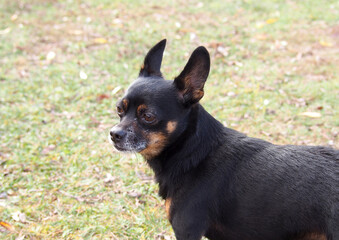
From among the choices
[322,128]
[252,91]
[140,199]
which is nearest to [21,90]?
[140,199]

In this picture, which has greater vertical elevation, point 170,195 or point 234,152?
point 234,152

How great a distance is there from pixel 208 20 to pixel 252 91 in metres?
3.72

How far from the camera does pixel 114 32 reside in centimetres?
873

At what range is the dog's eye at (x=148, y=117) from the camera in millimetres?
3107

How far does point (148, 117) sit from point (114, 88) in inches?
145

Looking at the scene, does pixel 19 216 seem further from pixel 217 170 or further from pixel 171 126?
pixel 217 170

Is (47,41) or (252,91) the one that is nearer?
(252,91)

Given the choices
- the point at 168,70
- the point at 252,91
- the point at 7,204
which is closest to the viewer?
the point at 7,204

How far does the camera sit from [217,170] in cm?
301

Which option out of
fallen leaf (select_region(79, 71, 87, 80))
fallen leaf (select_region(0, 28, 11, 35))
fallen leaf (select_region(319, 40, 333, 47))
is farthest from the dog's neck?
fallen leaf (select_region(0, 28, 11, 35))

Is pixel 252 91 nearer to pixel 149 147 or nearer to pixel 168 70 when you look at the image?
pixel 168 70

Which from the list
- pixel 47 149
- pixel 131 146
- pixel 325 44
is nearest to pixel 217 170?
pixel 131 146

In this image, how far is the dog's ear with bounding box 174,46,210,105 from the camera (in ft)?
10.1

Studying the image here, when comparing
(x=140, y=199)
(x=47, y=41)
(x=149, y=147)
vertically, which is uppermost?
(x=149, y=147)
